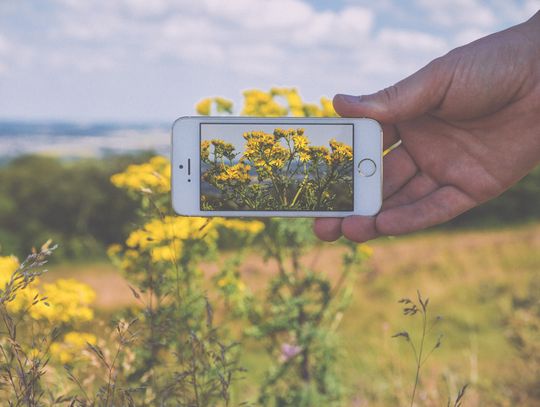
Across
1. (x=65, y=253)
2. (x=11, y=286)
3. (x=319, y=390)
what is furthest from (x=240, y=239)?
(x=65, y=253)

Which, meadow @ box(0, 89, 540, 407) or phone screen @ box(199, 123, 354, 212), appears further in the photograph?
phone screen @ box(199, 123, 354, 212)

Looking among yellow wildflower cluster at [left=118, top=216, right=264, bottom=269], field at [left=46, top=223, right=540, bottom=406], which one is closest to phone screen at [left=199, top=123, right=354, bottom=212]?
yellow wildflower cluster at [left=118, top=216, right=264, bottom=269]

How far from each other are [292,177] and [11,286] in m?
1.00

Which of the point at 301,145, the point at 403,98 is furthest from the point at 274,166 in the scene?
the point at 403,98

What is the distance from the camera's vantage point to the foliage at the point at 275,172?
2.13 metres

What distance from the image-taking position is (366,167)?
224 cm

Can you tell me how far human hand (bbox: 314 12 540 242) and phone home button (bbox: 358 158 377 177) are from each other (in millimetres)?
150

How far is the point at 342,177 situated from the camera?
7.27 ft

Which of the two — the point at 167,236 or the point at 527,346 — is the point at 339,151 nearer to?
the point at 167,236

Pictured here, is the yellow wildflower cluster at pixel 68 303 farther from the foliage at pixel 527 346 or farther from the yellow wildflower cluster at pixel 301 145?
the foliage at pixel 527 346

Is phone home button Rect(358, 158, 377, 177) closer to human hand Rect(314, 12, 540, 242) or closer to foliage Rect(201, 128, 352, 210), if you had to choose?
foliage Rect(201, 128, 352, 210)

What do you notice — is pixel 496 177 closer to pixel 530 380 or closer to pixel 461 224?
pixel 530 380

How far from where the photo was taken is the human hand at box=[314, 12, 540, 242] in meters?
2.26

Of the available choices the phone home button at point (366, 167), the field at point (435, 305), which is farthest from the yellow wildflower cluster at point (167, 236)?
→ the field at point (435, 305)
